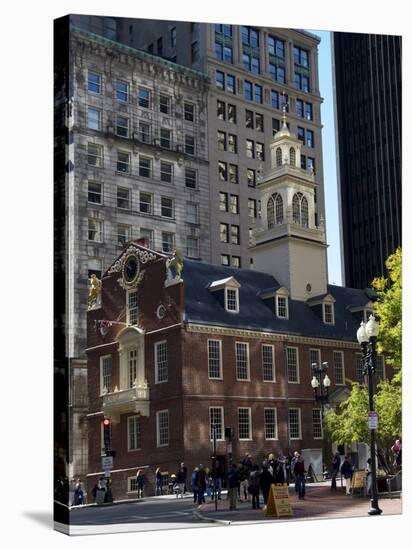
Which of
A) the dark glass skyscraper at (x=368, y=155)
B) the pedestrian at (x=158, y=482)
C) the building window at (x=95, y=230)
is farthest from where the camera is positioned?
the dark glass skyscraper at (x=368, y=155)

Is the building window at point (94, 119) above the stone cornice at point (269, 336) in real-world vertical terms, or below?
above

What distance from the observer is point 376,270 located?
40.6 m

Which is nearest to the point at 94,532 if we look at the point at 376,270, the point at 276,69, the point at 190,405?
the point at 190,405

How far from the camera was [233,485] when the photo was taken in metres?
34.2

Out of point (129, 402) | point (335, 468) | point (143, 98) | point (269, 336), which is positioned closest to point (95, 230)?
point (143, 98)

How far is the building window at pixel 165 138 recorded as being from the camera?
3650 centimetres

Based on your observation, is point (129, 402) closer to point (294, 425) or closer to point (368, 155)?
point (294, 425)

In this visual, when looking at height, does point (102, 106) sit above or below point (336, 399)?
above

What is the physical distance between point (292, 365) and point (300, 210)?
6.07m

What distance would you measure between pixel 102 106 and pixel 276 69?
27.8 ft

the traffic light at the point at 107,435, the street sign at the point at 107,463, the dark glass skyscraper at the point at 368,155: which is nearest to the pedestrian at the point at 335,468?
the dark glass skyscraper at the point at 368,155

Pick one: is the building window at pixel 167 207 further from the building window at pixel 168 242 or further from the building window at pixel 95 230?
the building window at pixel 95 230

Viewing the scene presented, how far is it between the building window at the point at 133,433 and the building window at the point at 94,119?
929cm

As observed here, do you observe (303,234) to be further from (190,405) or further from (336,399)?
(190,405)
